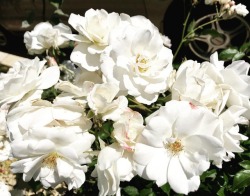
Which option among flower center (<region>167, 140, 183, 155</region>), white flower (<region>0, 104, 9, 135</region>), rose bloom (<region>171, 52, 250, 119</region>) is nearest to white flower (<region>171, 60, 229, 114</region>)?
rose bloom (<region>171, 52, 250, 119</region>)

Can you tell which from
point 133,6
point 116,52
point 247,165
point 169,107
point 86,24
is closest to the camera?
point 169,107

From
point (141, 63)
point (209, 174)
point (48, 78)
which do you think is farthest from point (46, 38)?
point (209, 174)

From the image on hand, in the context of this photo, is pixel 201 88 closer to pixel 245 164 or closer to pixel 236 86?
pixel 236 86

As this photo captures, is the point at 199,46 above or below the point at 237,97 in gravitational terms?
below

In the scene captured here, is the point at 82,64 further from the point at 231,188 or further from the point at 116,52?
the point at 231,188

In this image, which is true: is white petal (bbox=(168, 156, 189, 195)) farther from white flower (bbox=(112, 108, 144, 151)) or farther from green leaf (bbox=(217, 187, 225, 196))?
green leaf (bbox=(217, 187, 225, 196))

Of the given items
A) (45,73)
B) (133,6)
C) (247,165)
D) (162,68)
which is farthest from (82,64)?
(133,6)
